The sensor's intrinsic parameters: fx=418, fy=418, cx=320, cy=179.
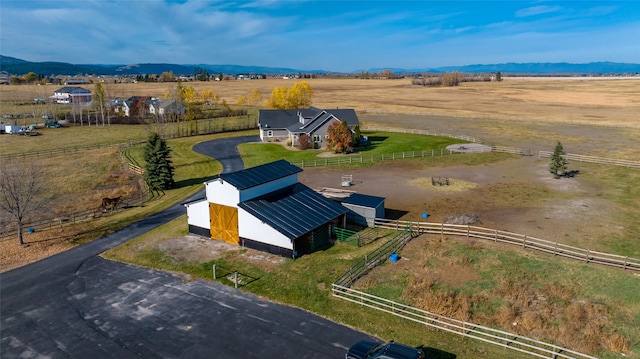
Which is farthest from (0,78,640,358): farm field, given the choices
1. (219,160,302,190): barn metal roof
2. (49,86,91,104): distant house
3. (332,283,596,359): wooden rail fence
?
(49,86,91,104): distant house

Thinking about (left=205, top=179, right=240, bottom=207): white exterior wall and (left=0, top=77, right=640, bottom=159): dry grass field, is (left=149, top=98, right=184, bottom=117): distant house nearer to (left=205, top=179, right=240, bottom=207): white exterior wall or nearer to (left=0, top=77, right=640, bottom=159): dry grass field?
(left=0, top=77, right=640, bottom=159): dry grass field

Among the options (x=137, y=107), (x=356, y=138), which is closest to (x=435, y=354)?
(x=356, y=138)

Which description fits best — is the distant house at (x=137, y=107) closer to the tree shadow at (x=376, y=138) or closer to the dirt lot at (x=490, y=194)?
the tree shadow at (x=376, y=138)

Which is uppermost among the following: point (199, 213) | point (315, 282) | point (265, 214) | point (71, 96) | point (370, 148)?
point (71, 96)

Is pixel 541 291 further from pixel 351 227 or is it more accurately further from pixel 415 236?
pixel 351 227

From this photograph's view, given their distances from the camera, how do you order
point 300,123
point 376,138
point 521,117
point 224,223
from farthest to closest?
point 521,117 < point 376,138 < point 300,123 < point 224,223

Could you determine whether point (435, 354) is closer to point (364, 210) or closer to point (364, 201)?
point (364, 210)
